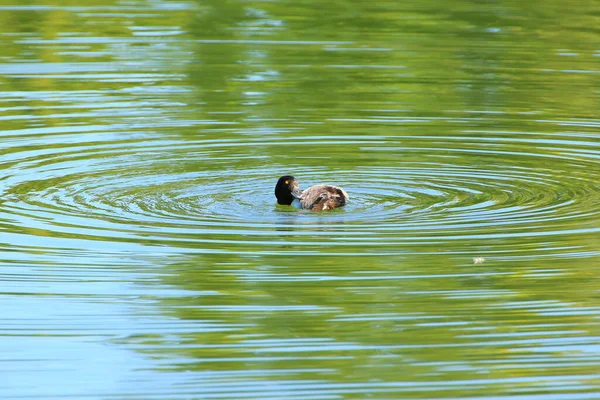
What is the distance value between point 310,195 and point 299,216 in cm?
28

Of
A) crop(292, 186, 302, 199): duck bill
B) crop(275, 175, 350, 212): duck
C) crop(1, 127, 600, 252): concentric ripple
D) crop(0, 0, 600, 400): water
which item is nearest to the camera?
crop(0, 0, 600, 400): water

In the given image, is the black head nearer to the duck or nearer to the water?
the duck

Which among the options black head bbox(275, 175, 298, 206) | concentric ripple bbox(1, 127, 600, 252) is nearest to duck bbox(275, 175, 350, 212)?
black head bbox(275, 175, 298, 206)

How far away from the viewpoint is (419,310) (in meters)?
9.05

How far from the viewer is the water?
8.09m

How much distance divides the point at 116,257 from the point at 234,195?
8.71ft

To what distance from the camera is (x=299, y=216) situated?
1216 centimetres

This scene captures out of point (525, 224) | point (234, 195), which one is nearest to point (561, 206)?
point (525, 224)

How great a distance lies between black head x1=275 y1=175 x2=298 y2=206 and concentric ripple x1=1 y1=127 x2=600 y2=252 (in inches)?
4.6

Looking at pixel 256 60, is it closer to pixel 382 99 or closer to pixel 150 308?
pixel 382 99

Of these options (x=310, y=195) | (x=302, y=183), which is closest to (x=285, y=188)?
(x=310, y=195)

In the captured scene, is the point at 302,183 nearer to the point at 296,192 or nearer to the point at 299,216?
the point at 296,192

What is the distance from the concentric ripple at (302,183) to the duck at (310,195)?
0.35 ft

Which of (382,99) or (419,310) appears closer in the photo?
(419,310)
